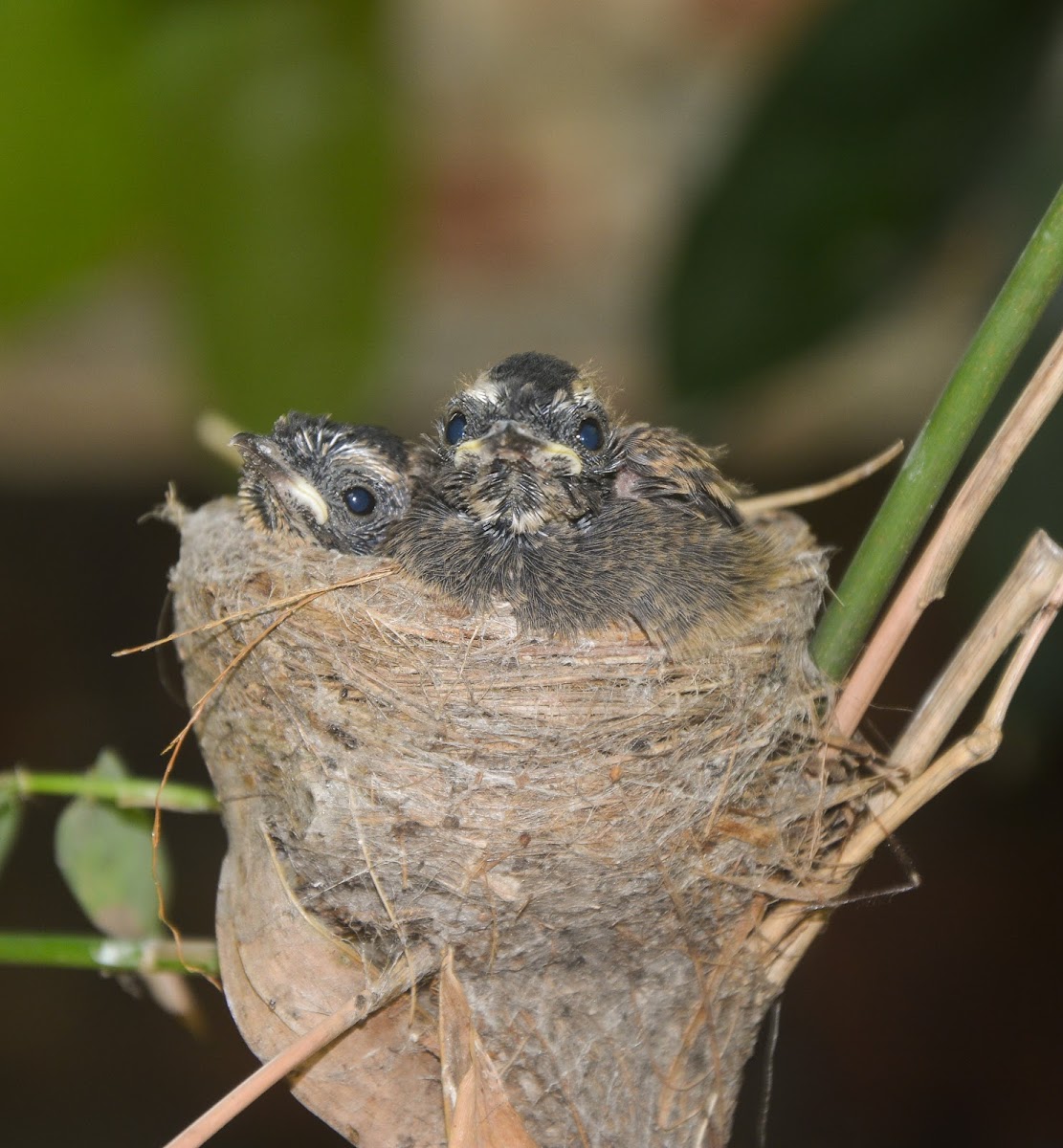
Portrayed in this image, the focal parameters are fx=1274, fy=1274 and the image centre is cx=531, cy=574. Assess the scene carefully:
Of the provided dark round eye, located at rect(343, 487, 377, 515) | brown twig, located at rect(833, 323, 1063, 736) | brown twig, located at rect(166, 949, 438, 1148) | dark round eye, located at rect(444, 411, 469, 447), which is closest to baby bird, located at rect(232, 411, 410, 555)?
dark round eye, located at rect(343, 487, 377, 515)

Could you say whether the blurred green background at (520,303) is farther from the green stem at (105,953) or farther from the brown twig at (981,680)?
the green stem at (105,953)

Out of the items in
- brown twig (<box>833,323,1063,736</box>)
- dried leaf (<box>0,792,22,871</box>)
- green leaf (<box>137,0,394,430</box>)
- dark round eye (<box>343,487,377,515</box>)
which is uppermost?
green leaf (<box>137,0,394,430</box>)

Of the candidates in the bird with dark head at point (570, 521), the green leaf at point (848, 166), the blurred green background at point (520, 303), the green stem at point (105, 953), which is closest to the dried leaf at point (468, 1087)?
the green stem at point (105, 953)

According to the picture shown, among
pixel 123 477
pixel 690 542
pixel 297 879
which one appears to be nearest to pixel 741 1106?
pixel 690 542

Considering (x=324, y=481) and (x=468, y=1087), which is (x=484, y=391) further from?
(x=468, y=1087)

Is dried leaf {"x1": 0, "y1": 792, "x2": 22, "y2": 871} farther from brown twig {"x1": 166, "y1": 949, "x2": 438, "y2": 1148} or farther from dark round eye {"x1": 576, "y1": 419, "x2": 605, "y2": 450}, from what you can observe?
dark round eye {"x1": 576, "y1": 419, "x2": 605, "y2": 450}

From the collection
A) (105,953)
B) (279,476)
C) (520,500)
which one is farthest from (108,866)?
(520,500)
